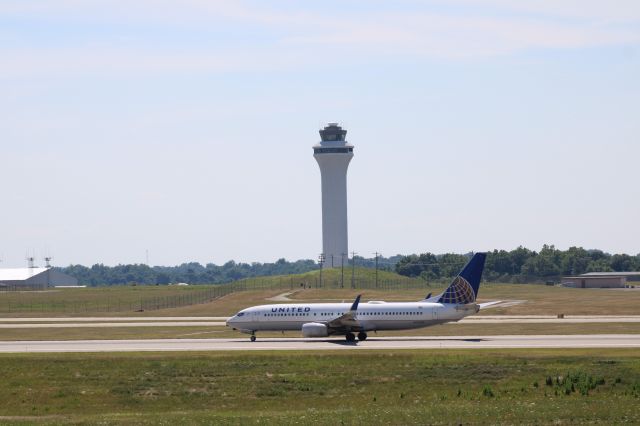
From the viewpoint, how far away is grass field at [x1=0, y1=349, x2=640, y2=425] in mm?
42656

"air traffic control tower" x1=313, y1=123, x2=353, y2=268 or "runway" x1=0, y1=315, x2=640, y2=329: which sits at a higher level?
"air traffic control tower" x1=313, y1=123, x2=353, y2=268

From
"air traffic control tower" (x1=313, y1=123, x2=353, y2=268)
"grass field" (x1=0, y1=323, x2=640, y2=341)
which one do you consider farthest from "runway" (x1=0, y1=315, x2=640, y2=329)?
"air traffic control tower" (x1=313, y1=123, x2=353, y2=268)

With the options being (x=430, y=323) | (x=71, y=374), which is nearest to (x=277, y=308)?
(x=430, y=323)

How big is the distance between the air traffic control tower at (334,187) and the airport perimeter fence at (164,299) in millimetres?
22278

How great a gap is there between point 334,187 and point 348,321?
398 feet

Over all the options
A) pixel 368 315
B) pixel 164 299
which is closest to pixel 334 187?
pixel 164 299

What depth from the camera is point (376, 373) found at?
5328 centimetres

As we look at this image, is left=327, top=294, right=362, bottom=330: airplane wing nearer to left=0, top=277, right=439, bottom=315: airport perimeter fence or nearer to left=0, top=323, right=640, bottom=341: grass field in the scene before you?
left=0, top=323, right=640, bottom=341: grass field

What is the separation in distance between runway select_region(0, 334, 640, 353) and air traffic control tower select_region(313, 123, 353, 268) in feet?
383

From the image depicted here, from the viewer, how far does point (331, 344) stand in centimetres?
7019

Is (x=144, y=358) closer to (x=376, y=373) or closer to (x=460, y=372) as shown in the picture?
(x=376, y=373)

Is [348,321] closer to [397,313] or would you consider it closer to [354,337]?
[354,337]

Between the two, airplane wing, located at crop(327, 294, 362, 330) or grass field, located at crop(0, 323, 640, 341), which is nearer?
airplane wing, located at crop(327, 294, 362, 330)

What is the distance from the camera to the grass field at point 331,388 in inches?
1679
